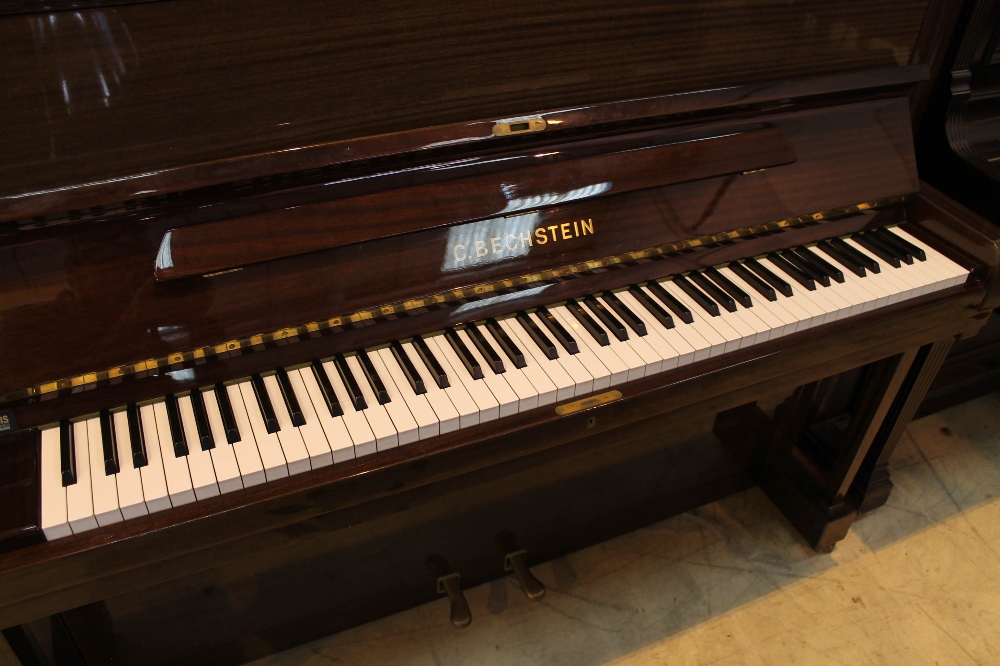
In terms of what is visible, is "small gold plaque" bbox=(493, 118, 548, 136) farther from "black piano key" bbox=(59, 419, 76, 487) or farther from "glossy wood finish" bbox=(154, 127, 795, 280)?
"black piano key" bbox=(59, 419, 76, 487)

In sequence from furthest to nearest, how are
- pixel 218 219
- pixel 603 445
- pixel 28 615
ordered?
pixel 603 445 → pixel 218 219 → pixel 28 615

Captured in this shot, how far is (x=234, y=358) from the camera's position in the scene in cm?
118

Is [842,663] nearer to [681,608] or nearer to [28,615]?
[681,608]

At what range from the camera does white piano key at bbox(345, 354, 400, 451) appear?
1.12m

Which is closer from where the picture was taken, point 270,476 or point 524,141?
point 270,476

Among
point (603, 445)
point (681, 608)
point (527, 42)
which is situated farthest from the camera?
point (681, 608)

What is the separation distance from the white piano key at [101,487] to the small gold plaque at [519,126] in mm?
795

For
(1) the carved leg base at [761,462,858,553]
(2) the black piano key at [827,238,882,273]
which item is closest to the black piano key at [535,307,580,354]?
(2) the black piano key at [827,238,882,273]

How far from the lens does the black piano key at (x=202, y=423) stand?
1070mm

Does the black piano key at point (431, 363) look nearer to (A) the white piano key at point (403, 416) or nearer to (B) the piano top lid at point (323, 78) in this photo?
(A) the white piano key at point (403, 416)

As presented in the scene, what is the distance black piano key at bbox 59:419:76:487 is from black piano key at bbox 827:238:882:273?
4.85 feet

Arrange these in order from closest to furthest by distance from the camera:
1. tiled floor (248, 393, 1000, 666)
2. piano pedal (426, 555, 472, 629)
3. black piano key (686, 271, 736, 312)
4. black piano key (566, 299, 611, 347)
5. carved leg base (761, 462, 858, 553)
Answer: black piano key (566, 299, 611, 347) → black piano key (686, 271, 736, 312) → piano pedal (426, 555, 472, 629) → tiled floor (248, 393, 1000, 666) → carved leg base (761, 462, 858, 553)

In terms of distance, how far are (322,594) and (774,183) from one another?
135 centimetres

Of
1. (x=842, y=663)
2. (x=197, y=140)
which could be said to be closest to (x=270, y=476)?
(x=197, y=140)
